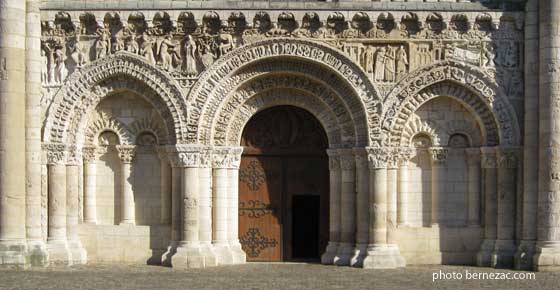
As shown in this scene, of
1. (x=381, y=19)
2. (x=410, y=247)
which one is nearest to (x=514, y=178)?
(x=410, y=247)

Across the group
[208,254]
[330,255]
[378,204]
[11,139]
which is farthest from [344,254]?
[11,139]

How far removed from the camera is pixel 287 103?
22609 mm

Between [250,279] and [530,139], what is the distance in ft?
22.5

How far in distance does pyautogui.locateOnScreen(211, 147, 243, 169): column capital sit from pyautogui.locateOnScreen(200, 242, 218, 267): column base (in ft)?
5.83

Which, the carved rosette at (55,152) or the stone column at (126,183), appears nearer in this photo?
the carved rosette at (55,152)

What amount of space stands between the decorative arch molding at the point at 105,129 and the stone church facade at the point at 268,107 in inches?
1.3

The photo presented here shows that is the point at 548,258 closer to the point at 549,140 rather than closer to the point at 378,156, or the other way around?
the point at 549,140

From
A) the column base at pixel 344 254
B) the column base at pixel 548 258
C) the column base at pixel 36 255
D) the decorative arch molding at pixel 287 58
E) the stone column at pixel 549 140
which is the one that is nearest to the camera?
the column base at pixel 548 258

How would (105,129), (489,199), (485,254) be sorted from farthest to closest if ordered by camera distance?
(105,129)
(489,199)
(485,254)

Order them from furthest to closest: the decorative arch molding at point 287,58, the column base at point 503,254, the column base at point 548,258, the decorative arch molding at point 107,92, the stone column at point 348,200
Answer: the stone column at point 348,200, the decorative arch molding at point 107,92, the decorative arch molding at point 287,58, the column base at point 503,254, the column base at point 548,258

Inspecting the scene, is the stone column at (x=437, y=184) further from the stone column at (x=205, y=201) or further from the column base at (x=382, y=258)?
the stone column at (x=205, y=201)

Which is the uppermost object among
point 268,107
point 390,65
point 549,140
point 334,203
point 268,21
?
point 268,21

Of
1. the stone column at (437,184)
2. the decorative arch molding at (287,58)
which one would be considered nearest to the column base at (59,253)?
the decorative arch molding at (287,58)

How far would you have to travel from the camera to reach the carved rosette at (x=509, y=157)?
71.6 ft
